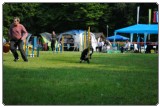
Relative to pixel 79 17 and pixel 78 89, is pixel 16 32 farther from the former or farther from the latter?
Result: pixel 79 17

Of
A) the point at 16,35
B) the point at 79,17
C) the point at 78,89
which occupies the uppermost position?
the point at 79,17

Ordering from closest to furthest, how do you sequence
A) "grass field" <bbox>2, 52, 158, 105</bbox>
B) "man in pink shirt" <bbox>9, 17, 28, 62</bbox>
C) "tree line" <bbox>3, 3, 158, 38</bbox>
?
"grass field" <bbox>2, 52, 158, 105</bbox>, "man in pink shirt" <bbox>9, 17, 28, 62</bbox>, "tree line" <bbox>3, 3, 158, 38</bbox>

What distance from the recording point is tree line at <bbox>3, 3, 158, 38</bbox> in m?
35.8

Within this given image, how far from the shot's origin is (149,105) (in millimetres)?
4836

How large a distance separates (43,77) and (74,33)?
96.4 feet

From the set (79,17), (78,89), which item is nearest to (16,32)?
(78,89)

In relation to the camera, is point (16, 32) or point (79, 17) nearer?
point (16, 32)

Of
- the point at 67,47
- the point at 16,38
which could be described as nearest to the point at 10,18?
the point at 67,47

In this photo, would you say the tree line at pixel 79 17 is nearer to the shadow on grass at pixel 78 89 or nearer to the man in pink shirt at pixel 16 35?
the man in pink shirt at pixel 16 35

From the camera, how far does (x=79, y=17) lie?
37.1 metres

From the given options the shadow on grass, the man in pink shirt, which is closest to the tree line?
the man in pink shirt

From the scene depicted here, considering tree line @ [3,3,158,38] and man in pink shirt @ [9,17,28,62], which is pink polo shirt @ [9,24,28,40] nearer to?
man in pink shirt @ [9,17,28,62]

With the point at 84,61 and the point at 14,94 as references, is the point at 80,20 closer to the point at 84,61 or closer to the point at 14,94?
the point at 84,61

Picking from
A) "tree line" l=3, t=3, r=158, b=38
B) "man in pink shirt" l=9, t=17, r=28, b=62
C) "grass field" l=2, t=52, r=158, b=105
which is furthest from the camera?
"tree line" l=3, t=3, r=158, b=38
